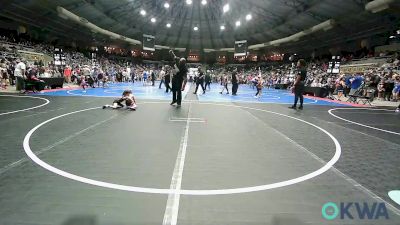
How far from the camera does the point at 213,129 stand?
25.6 ft

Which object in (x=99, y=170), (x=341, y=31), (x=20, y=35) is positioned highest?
(x=341, y=31)

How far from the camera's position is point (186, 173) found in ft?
14.0

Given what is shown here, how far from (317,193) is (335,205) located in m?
0.34

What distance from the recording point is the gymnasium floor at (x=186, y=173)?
120 inches

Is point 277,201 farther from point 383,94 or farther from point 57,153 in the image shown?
point 383,94

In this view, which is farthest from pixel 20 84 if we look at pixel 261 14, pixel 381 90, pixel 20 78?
pixel 261 14

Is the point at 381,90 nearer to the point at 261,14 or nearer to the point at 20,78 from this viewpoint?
the point at 20,78

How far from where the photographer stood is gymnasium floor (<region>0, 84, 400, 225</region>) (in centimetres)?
304

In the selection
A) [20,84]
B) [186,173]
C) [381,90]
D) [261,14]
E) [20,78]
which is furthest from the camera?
[261,14]

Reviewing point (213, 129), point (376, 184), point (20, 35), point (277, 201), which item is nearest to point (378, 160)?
point (376, 184)

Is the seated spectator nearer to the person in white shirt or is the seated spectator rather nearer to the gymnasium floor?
the gymnasium floor

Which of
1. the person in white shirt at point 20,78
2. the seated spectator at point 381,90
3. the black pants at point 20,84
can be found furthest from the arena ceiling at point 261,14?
the black pants at point 20,84

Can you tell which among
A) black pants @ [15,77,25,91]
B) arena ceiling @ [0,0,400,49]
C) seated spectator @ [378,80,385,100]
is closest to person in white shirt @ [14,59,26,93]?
black pants @ [15,77,25,91]

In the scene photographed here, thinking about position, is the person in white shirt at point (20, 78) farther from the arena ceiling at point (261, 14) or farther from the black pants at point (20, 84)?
the arena ceiling at point (261, 14)
